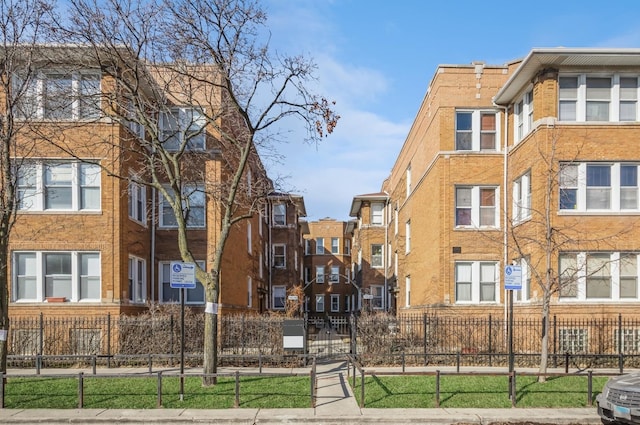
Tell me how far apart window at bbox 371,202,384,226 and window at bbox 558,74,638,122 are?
2266 cm

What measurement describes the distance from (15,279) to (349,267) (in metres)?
42.4

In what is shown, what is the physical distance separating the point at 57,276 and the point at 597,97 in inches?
771

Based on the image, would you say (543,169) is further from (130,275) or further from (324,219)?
(324,219)

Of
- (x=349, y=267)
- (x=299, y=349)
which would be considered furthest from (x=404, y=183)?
(x=349, y=267)

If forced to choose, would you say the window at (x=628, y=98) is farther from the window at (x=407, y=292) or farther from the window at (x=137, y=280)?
the window at (x=137, y=280)

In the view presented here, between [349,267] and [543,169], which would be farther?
[349,267]

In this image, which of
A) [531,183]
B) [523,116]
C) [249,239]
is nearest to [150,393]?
[531,183]

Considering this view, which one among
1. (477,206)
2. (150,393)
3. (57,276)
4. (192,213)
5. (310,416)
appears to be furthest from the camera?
(192,213)

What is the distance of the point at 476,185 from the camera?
2027 centimetres

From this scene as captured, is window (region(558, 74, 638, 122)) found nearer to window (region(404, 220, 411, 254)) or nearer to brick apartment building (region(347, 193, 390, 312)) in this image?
window (region(404, 220, 411, 254))

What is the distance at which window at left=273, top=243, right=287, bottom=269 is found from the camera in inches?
1483

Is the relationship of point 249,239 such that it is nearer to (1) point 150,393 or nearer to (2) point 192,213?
(2) point 192,213

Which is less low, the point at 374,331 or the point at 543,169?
the point at 543,169

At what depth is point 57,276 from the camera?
17562 millimetres
